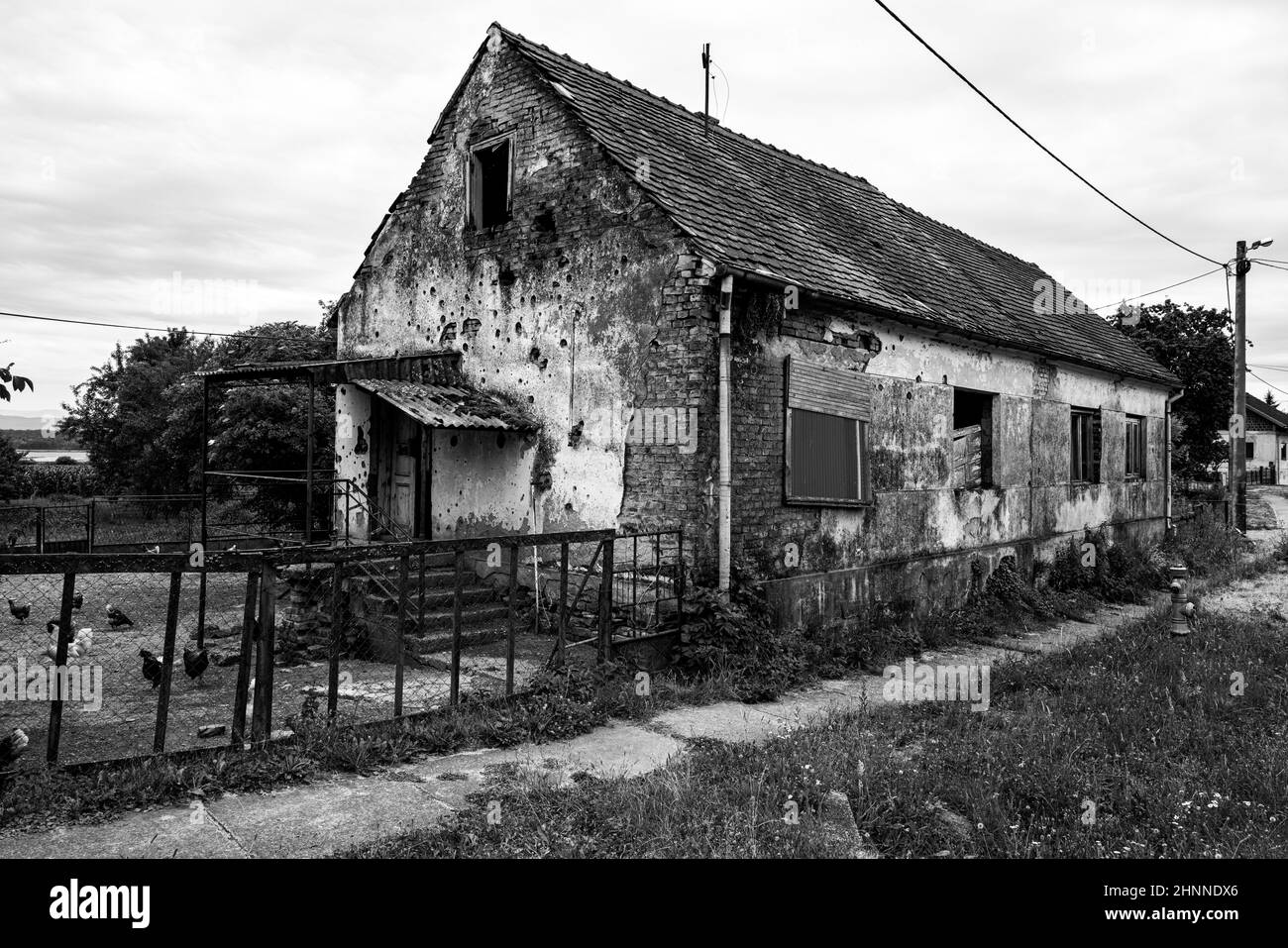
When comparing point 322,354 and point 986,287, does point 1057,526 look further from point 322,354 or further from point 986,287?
point 322,354

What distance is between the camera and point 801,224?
36.2 feet

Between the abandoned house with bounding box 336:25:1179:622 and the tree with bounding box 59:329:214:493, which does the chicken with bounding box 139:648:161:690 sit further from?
the tree with bounding box 59:329:214:493

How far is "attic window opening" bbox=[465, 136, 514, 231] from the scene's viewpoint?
1045 centimetres

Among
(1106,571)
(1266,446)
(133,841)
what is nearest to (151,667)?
(133,841)

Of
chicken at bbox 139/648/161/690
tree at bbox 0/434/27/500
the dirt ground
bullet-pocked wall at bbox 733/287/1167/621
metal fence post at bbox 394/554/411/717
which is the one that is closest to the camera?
metal fence post at bbox 394/554/411/717

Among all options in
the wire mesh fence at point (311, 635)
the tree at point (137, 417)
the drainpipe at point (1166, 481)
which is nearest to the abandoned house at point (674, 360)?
the wire mesh fence at point (311, 635)

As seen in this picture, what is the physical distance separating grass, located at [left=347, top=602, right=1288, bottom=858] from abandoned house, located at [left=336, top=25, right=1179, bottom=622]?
291cm

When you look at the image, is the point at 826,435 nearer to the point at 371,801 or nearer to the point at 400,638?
the point at 400,638

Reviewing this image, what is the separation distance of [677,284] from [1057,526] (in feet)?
30.7

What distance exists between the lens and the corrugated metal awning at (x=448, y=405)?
893 cm

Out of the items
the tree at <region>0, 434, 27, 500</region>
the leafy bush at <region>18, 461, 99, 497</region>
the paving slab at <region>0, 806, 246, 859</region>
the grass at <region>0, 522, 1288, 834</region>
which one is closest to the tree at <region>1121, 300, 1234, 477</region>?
the grass at <region>0, 522, 1288, 834</region>

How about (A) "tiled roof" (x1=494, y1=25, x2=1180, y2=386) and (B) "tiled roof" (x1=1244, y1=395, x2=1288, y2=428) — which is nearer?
(A) "tiled roof" (x1=494, y1=25, x2=1180, y2=386)

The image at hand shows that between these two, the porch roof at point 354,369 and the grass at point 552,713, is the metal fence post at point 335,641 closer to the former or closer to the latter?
the grass at point 552,713

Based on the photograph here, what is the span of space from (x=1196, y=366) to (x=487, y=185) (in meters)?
25.8
